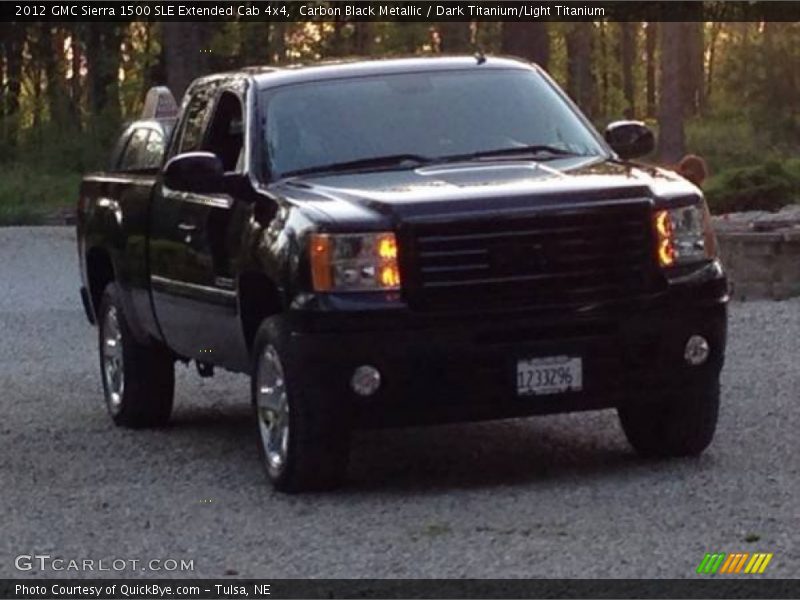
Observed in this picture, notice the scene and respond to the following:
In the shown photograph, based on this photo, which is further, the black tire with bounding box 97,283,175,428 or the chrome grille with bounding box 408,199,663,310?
the black tire with bounding box 97,283,175,428

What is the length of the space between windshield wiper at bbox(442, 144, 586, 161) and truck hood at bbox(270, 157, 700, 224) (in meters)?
0.13

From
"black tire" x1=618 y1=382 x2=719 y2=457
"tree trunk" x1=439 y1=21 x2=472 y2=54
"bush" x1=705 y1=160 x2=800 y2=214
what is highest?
"black tire" x1=618 y1=382 x2=719 y2=457

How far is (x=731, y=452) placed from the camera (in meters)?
9.78

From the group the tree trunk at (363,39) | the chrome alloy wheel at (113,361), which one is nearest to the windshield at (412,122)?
the chrome alloy wheel at (113,361)

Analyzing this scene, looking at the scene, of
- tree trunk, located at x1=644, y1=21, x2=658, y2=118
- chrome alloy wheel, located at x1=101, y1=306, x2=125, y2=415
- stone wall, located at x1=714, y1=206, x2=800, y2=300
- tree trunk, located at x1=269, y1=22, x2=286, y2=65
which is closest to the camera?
chrome alloy wheel, located at x1=101, y1=306, x2=125, y2=415

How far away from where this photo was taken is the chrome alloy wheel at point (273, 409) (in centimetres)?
906

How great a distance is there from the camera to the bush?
20.8m

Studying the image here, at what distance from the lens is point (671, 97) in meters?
34.1

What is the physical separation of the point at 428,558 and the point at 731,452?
264cm

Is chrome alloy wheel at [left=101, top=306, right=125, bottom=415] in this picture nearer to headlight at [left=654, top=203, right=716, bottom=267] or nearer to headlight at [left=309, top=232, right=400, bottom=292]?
headlight at [left=309, top=232, right=400, bottom=292]

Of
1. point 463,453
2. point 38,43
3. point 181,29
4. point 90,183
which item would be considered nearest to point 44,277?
point 181,29

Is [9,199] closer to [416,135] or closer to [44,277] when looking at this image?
[44,277]

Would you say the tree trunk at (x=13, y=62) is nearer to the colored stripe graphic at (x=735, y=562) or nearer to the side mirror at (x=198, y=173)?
the side mirror at (x=198, y=173)

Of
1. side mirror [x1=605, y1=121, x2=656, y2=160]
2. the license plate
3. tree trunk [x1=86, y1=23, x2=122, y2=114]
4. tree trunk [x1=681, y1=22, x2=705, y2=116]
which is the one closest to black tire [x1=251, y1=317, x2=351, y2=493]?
the license plate
